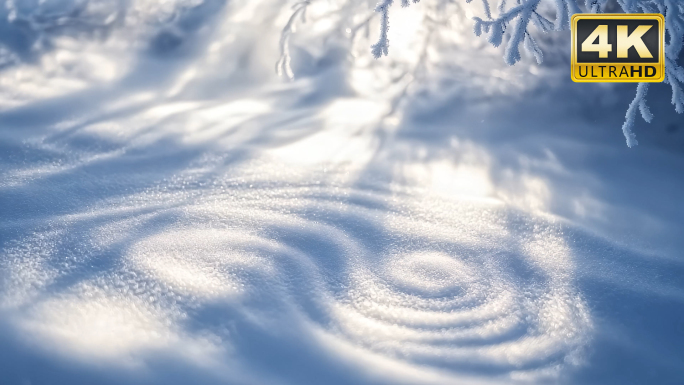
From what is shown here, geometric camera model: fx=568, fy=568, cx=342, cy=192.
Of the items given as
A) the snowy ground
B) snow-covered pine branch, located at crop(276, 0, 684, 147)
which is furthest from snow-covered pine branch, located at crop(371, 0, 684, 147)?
the snowy ground

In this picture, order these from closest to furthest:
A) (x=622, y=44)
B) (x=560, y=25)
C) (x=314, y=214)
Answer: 1. (x=560, y=25)
2. (x=622, y=44)
3. (x=314, y=214)

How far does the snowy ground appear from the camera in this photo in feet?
4.58

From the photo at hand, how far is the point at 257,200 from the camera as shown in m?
1.89

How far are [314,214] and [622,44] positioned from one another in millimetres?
1072

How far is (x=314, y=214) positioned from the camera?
6.03 feet

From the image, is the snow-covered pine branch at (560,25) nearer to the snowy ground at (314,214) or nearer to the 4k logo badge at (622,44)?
the 4k logo badge at (622,44)

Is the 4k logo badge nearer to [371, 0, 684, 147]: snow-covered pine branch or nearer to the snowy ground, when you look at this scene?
[371, 0, 684, 147]: snow-covered pine branch

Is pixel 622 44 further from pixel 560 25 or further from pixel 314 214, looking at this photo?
pixel 314 214

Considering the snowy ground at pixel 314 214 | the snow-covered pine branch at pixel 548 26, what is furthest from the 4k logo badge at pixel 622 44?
the snowy ground at pixel 314 214

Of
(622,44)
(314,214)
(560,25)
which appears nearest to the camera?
(560,25)

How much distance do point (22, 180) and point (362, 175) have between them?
115 cm

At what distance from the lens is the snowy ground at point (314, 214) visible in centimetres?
140

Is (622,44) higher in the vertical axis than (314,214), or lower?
higher

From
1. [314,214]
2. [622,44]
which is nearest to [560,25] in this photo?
[622,44]
